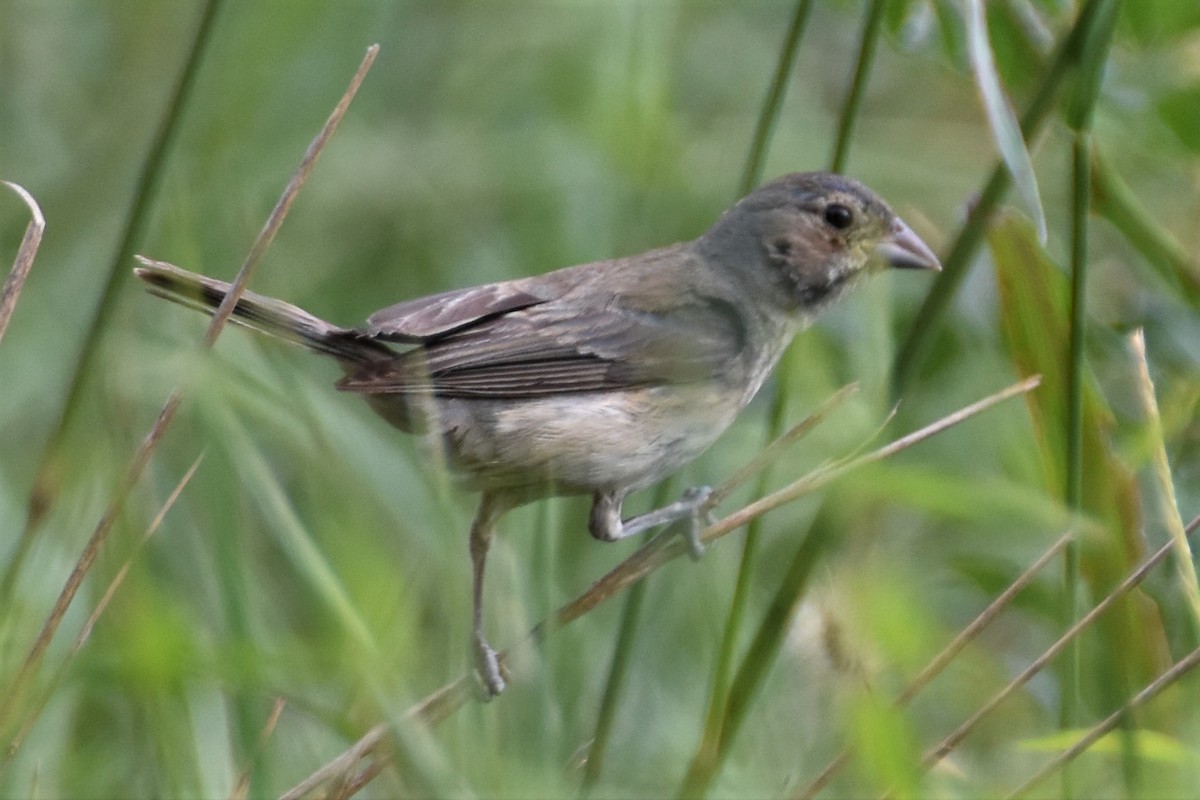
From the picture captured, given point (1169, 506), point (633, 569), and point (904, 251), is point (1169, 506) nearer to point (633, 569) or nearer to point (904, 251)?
point (633, 569)

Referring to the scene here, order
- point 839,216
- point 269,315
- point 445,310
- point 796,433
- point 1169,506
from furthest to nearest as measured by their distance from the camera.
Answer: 1. point 839,216
2. point 445,310
3. point 269,315
4. point 796,433
5. point 1169,506

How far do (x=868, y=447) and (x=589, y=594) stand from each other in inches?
20.5

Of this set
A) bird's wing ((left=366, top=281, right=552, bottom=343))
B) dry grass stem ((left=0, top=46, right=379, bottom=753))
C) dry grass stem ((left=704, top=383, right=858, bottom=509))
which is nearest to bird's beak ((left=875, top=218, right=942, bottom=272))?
bird's wing ((left=366, top=281, right=552, bottom=343))

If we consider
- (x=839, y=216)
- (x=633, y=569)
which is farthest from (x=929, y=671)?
(x=839, y=216)

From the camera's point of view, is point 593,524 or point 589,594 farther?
point 593,524

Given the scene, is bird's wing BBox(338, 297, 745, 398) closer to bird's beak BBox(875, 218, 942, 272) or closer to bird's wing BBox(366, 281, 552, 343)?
bird's wing BBox(366, 281, 552, 343)

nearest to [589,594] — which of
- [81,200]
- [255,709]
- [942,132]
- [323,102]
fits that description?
[255,709]

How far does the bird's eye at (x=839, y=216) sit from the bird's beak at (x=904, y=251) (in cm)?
9

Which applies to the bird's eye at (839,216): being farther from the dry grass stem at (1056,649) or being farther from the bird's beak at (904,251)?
the dry grass stem at (1056,649)

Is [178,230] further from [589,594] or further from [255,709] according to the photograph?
[589,594]

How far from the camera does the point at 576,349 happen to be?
356 centimetres

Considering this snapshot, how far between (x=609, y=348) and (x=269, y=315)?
0.84m

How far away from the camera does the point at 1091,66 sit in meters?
2.18

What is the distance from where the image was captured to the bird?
3.19 metres
